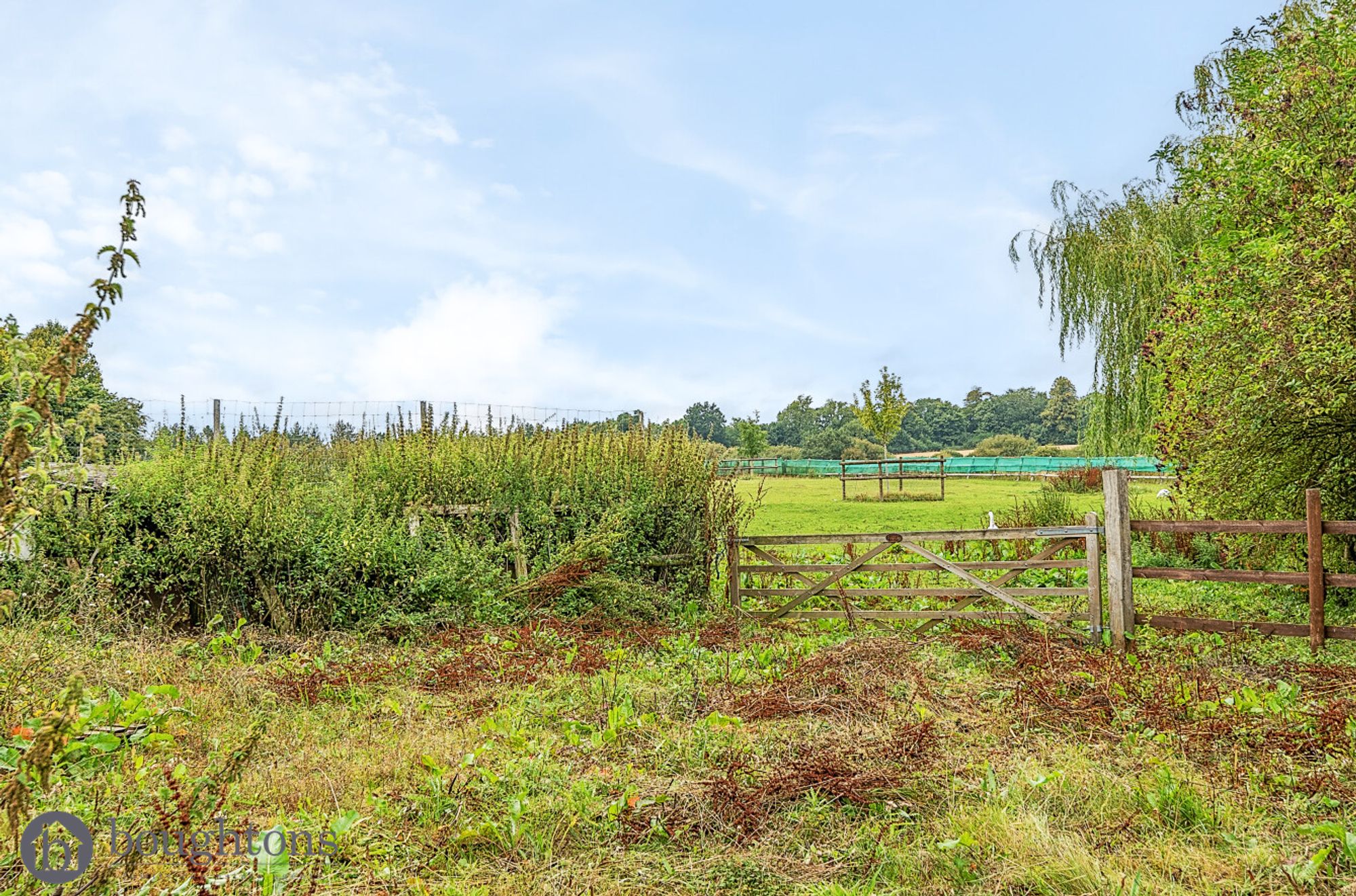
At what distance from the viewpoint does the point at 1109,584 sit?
24.8 feet

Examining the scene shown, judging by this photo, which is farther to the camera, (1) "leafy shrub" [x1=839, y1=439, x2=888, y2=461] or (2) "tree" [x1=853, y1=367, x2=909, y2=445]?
(1) "leafy shrub" [x1=839, y1=439, x2=888, y2=461]

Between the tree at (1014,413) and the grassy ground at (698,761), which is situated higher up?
the tree at (1014,413)

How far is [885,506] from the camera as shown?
920 inches

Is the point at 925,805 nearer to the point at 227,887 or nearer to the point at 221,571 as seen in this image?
the point at 227,887

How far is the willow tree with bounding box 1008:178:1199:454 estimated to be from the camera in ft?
47.1

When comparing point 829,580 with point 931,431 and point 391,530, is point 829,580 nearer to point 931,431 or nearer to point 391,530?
point 391,530

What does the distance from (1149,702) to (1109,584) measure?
2.64m

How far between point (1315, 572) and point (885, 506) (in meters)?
16.5

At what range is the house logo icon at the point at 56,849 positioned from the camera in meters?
2.69

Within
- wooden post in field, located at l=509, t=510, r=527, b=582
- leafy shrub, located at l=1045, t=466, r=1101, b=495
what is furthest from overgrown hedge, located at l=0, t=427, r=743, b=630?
leafy shrub, located at l=1045, t=466, r=1101, b=495

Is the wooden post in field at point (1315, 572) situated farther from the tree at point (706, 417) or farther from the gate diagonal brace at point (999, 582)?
the tree at point (706, 417)

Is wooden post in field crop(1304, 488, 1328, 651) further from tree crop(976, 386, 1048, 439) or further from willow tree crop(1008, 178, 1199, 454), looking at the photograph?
tree crop(976, 386, 1048, 439)

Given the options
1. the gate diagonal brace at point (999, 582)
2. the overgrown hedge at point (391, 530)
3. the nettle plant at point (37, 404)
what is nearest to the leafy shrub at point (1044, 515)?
the gate diagonal brace at point (999, 582)

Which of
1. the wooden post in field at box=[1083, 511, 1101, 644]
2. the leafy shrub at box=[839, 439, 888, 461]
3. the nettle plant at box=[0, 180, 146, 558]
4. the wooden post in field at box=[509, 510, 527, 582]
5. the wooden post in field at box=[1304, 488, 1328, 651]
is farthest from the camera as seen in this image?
the leafy shrub at box=[839, 439, 888, 461]
